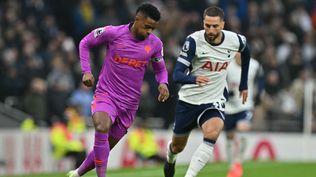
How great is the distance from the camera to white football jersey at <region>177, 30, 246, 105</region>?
1287 cm

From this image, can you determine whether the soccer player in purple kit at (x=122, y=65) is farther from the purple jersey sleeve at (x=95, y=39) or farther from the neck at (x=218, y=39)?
the neck at (x=218, y=39)

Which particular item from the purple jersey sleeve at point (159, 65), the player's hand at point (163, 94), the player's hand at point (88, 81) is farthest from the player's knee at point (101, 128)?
the purple jersey sleeve at point (159, 65)

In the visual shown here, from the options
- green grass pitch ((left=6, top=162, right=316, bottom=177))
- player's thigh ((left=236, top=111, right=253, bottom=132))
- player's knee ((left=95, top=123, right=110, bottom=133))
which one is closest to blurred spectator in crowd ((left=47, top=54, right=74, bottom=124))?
green grass pitch ((left=6, top=162, right=316, bottom=177))

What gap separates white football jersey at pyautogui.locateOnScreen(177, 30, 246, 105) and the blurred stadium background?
4.66 metres

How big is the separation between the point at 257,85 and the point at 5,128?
20.8ft

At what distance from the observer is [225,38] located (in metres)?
13.1

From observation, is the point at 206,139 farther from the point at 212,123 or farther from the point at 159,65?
the point at 159,65

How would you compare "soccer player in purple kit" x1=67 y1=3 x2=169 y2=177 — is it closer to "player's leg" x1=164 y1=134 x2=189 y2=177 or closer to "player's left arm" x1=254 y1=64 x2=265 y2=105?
"player's leg" x1=164 y1=134 x2=189 y2=177

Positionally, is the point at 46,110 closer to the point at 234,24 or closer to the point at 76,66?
the point at 76,66

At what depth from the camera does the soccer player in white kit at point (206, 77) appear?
1256cm

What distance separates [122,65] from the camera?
1202 cm

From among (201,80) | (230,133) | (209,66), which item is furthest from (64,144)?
(201,80)

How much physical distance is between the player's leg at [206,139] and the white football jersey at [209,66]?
226 millimetres

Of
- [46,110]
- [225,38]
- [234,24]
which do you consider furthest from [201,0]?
[225,38]
